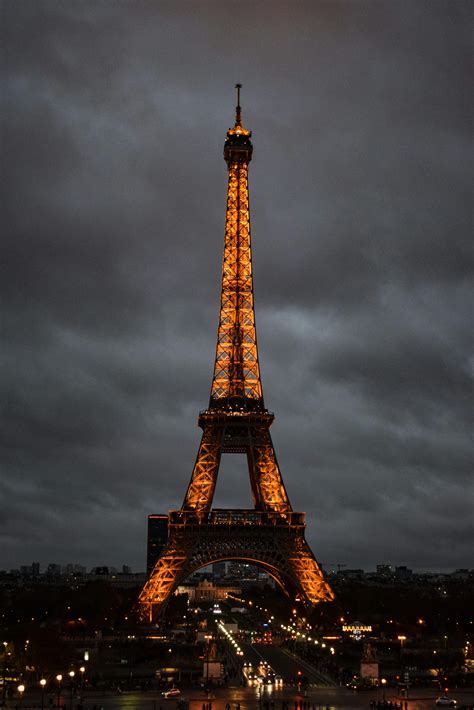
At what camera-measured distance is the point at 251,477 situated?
348ft

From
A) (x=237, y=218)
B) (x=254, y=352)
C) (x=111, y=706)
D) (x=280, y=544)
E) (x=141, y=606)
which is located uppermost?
(x=237, y=218)

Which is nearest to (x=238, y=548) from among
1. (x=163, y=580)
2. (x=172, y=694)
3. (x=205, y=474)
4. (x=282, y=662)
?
(x=163, y=580)

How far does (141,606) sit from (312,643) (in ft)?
58.9

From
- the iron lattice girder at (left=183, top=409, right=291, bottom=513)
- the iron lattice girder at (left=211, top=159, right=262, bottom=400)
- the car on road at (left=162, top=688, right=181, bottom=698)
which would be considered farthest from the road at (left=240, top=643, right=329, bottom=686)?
the iron lattice girder at (left=211, top=159, right=262, bottom=400)

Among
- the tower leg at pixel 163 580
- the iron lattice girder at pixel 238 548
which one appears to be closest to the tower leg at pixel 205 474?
the iron lattice girder at pixel 238 548

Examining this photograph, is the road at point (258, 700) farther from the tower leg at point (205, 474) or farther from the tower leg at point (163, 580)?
the tower leg at point (205, 474)

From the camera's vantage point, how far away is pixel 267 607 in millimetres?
170625

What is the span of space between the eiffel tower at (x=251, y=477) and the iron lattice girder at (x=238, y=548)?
10 centimetres

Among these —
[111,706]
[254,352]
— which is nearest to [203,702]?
[111,706]

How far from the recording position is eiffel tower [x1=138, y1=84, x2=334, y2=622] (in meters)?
98.0

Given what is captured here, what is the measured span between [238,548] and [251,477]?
31.7 feet

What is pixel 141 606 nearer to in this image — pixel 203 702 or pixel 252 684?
pixel 252 684

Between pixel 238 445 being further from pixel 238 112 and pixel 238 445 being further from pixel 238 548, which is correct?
pixel 238 112

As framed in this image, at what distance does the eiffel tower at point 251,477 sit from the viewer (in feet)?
322
